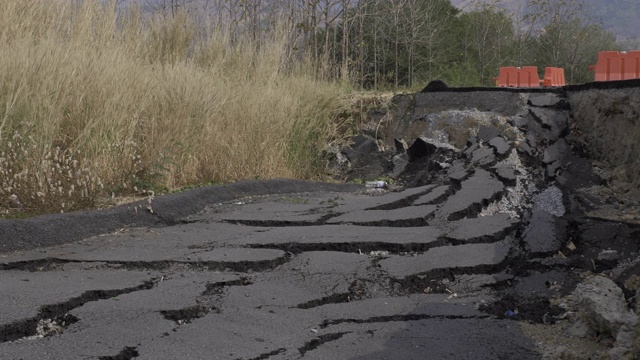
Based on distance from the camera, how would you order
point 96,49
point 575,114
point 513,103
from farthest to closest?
point 513,103, point 575,114, point 96,49

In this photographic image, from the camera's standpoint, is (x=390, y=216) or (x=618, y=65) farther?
(x=618, y=65)

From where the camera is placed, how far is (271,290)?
14.6 ft

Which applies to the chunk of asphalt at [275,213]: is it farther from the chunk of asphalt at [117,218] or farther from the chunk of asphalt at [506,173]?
the chunk of asphalt at [506,173]

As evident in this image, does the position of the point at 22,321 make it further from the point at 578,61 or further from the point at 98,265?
the point at 578,61

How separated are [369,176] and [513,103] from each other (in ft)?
7.12

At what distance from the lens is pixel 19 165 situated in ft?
20.1

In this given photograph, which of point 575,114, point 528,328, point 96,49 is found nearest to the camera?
point 528,328

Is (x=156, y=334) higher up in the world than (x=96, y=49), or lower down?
lower down

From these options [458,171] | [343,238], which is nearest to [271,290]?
[343,238]

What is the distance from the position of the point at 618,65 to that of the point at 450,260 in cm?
832

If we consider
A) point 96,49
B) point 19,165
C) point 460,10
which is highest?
point 460,10

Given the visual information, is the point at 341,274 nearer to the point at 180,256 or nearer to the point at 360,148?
the point at 180,256

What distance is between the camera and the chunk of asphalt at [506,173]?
25.0 feet

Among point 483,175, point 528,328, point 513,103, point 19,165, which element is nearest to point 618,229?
point 528,328
